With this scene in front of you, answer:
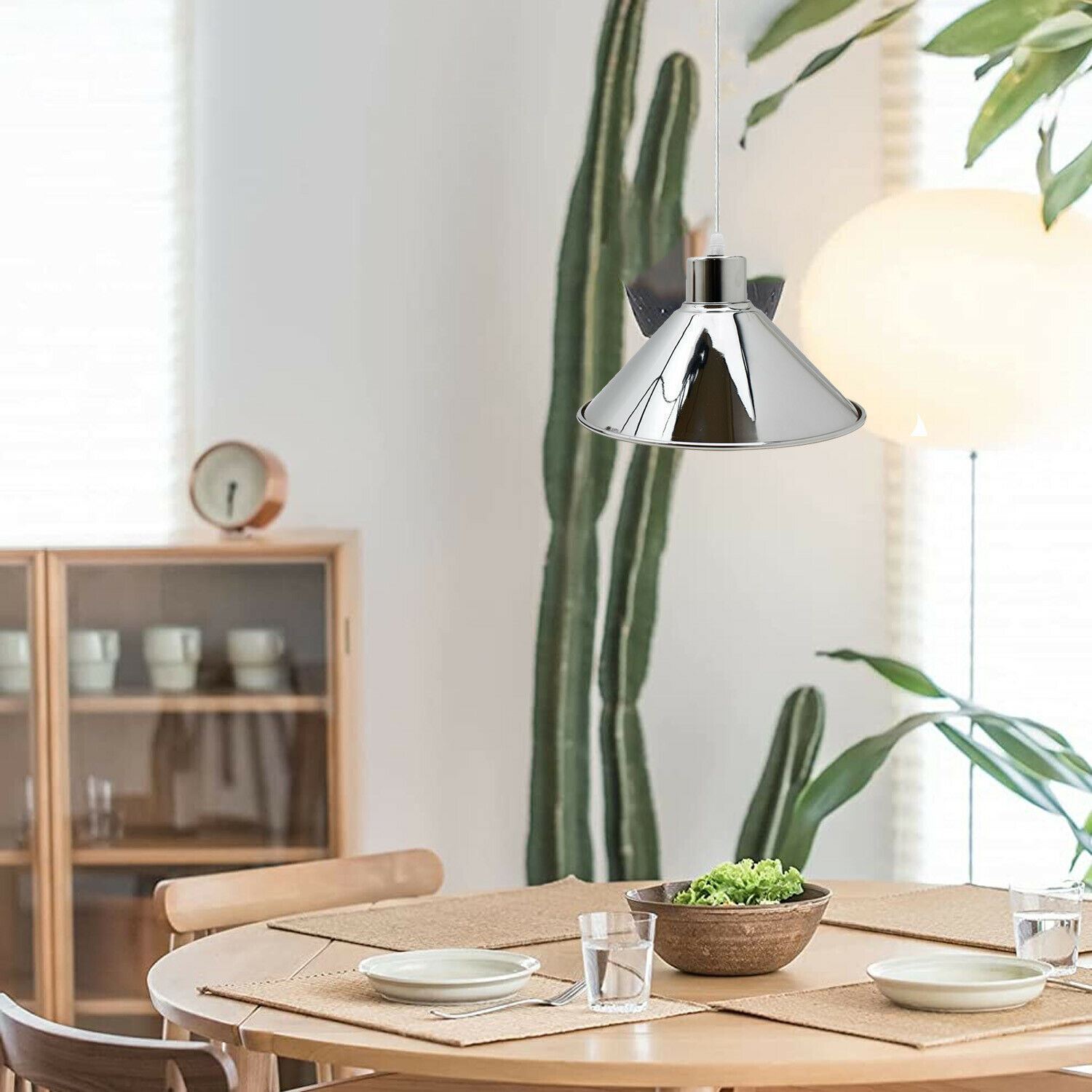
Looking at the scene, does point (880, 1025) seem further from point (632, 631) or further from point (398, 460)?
point (398, 460)

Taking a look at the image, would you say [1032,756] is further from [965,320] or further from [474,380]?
[474,380]

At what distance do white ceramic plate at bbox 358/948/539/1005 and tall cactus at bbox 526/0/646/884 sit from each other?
1346mm

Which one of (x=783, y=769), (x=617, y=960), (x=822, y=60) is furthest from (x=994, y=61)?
(x=617, y=960)

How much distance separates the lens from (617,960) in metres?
1.67

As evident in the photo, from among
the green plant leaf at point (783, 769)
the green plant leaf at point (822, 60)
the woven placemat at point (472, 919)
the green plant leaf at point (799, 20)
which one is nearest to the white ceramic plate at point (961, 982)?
the woven placemat at point (472, 919)

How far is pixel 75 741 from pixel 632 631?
1.10m

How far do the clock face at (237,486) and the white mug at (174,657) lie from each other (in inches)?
8.9

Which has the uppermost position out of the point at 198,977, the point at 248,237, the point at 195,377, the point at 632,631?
the point at 248,237

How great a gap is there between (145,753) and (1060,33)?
2.12 m

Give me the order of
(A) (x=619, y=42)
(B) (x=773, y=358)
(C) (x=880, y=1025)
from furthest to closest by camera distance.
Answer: (A) (x=619, y=42) → (B) (x=773, y=358) → (C) (x=880, y=1025)

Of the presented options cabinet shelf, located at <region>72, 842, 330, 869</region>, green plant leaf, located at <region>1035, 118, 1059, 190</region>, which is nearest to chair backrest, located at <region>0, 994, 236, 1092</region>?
cabinet shelf, located at <region>72, 842, 330, 869</region>

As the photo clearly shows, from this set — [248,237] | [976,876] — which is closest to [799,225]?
[248,237]

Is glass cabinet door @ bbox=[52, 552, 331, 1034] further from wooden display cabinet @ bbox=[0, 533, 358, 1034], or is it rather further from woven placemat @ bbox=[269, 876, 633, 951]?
woven placemat @ bbox=[269, 876, 633, 951]

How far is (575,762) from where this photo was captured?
3.29 m
